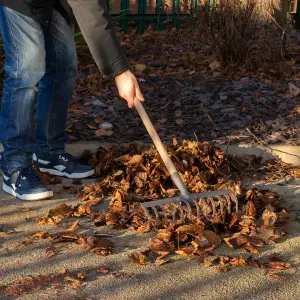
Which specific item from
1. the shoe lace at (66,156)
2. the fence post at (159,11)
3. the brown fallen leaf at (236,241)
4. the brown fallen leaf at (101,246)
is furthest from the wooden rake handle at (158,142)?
the fence post at (159,11)

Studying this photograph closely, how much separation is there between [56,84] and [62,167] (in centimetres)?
55

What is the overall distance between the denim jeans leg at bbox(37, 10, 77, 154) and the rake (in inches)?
35.0

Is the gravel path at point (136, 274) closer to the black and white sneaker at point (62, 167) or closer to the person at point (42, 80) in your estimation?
the person at point (42, 80)

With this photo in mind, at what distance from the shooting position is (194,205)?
414 cm

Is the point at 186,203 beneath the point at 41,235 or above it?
above

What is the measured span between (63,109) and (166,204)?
1.16 m

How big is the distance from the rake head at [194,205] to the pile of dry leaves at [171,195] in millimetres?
40

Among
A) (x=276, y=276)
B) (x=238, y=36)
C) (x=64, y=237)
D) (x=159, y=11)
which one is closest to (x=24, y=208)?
(x=64, y=237)

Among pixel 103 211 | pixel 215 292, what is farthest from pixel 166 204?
pixel 215 292

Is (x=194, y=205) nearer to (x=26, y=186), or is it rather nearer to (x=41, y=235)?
(x=41, y=235)

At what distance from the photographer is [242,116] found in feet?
19.5

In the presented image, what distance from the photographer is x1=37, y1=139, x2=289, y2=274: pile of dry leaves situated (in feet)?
12.1

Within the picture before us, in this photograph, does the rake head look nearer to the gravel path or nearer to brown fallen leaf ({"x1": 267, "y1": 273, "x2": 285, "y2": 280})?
the gravel path

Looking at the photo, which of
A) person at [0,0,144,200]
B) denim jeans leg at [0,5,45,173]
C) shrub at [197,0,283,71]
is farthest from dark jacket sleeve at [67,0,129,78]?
shrub at [197,0,283,71]
